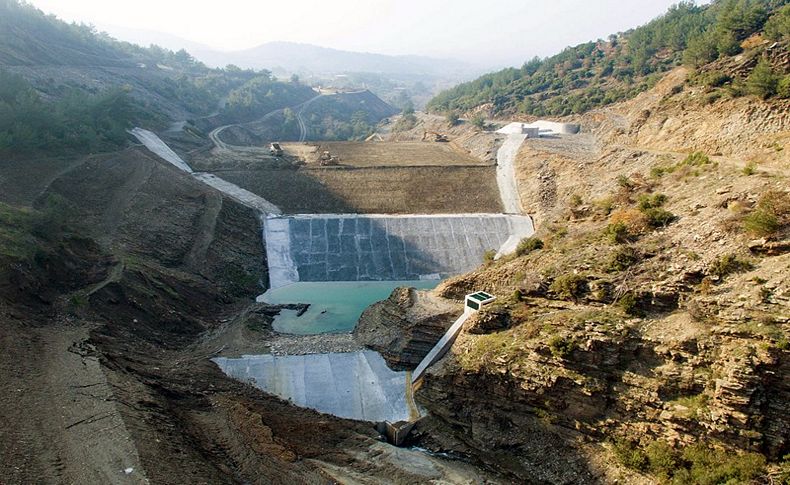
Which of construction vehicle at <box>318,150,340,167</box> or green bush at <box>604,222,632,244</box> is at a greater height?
construction vehicle at <box>318,150,340,167</box>

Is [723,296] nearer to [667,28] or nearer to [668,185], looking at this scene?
[668,185]

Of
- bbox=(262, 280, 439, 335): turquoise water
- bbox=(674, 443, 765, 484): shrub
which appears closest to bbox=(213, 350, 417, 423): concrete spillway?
bbox=(262, 280, 439, 335): turquoise water

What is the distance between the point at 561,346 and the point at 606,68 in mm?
75075

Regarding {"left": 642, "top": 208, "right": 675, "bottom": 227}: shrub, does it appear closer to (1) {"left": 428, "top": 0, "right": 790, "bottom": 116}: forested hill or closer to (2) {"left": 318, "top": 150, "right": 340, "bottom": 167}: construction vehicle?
(1) {"left": 428, "top": 0, "right": 790, "bottom": 116}: forested hill

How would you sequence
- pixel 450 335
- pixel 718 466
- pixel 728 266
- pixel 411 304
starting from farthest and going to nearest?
pixel 411 304, pixel 450 335, pixel 728 266, pixel 718 466

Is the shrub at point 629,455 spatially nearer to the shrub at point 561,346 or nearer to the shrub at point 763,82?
the shrub at point 561,346

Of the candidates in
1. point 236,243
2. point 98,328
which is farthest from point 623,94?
point 98,328

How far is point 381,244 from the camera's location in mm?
42719

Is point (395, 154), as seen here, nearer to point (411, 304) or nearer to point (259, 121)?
point (411, 304)

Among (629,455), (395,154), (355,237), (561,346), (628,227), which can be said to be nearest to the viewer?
(629,455)

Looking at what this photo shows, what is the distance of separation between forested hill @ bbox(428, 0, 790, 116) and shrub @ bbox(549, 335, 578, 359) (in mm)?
32083

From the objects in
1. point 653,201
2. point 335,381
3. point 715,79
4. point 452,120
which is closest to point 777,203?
point 653,201

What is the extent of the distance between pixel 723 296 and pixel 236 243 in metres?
32.4

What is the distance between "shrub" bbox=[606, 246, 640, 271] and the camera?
2009 centimetres
